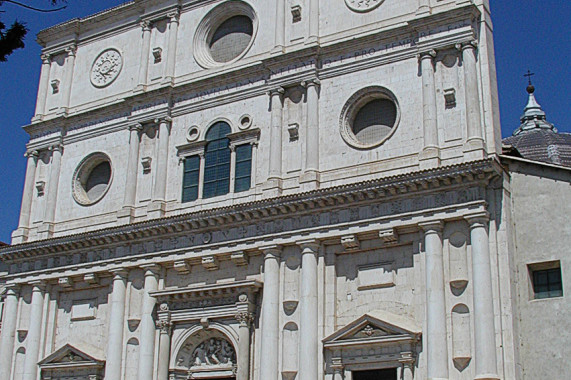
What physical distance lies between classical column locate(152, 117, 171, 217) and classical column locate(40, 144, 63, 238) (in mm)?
5237

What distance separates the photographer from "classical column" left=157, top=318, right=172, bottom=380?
25422 mm

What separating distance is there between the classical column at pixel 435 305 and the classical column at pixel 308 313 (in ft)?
11.0

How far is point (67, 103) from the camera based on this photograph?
106ft

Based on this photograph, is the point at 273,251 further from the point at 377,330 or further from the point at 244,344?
the point at 377,330

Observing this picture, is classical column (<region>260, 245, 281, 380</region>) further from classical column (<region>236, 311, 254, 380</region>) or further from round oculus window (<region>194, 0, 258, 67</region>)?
round oculus window (<region>194, 0, 258, 67</region>)

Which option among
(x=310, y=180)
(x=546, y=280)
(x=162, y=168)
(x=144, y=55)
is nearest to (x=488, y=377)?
(x=546, y=280)

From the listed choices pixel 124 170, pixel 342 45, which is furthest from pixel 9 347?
pixel 342 45

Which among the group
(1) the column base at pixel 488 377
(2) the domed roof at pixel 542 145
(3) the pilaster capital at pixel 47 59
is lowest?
(1) the column base at pixel 488 377

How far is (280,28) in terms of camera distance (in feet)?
88.5

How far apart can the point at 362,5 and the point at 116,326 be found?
13.2 meters

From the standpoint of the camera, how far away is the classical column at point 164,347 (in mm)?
25422

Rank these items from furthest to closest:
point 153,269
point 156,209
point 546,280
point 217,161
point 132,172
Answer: point 132,172, point 156,209, point 217,161, point 153,269, point 546,280

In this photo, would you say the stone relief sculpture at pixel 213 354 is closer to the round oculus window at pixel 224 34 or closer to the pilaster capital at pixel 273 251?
the pilaster capital at pixel 273 251

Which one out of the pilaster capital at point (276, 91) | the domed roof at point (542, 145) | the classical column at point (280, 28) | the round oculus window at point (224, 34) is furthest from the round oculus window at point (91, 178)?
the domed roof at point (542, 145)
